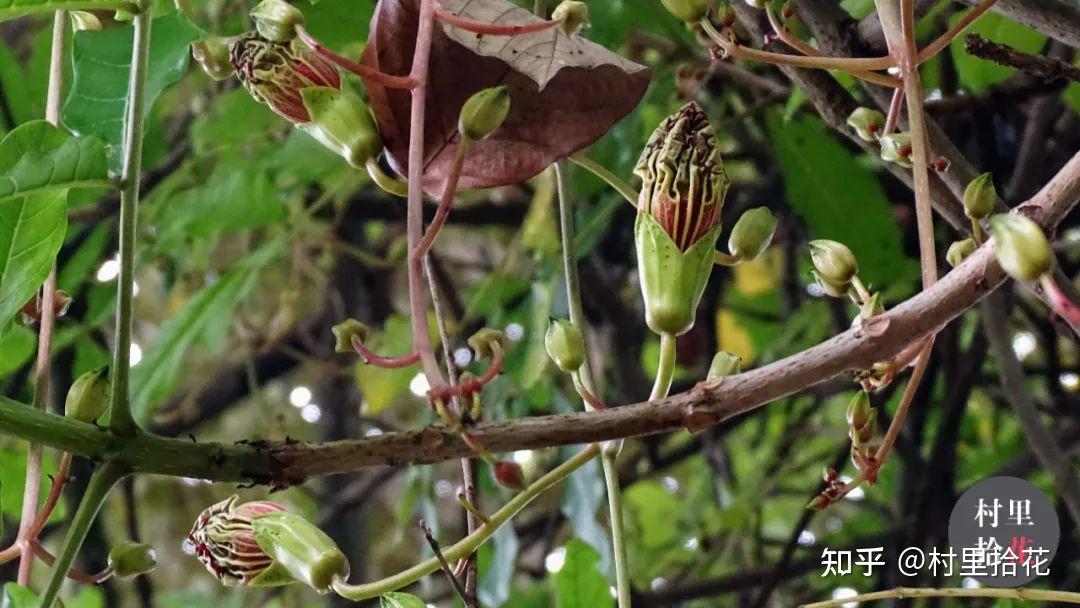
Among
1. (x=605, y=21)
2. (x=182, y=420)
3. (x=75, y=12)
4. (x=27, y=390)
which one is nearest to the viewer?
(x=75, y=12)

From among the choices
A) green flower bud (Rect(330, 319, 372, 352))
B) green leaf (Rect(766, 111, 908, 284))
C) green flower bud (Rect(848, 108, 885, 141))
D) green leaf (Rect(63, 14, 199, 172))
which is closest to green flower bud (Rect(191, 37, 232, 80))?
green leaf (Rect(63, 14, 199, 172))

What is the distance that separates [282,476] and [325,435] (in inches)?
37.6

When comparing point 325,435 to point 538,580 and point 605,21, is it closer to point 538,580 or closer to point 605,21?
point 538,580

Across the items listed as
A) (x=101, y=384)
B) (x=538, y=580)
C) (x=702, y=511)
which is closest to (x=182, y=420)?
(x=538, y=580)

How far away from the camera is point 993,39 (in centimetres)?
58

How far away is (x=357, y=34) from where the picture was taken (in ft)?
2.08

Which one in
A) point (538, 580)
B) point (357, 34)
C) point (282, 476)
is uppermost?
point (357, 34)

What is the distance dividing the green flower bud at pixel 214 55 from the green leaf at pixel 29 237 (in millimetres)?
69

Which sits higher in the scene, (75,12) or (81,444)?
(75,12)

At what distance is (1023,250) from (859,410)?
111 millimetres

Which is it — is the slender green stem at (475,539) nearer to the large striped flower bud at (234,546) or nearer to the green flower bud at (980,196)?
the large striped flower bud at (234,546)

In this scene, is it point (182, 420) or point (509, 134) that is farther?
point (182, 420)

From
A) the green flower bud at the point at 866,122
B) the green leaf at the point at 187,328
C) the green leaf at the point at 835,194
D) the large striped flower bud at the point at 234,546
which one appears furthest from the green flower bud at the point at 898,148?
the green leaf at the point at 187,328

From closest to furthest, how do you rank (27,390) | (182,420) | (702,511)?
(27,390) → (702,511) → (182,420)
